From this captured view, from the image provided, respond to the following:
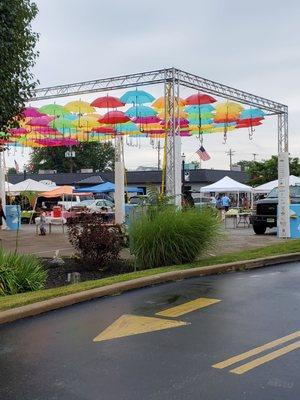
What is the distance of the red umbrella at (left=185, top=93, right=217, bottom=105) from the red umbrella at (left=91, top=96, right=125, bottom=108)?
277 cm

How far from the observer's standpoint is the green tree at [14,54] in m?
9.13

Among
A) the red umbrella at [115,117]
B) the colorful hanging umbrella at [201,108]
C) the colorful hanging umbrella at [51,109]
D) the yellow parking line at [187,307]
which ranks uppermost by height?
the colorful hanging umbrella at [201,108]

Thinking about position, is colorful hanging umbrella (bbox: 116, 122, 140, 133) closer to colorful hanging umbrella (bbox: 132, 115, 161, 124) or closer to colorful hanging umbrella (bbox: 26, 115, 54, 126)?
colorful hanging umbrella (bbox: 132, 115, 161, 124)

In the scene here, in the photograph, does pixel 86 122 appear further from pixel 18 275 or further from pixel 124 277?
pixel 18 275

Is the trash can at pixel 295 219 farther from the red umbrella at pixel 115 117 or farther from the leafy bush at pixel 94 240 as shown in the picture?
the leafy bush at pixel 94 240

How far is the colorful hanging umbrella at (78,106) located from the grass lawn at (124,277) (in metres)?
11.3

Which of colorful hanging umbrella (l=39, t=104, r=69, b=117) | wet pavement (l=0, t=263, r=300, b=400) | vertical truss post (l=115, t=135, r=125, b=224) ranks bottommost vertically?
wet pavement (l=0, t=263, r=300, b=400)

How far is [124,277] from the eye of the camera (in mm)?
9797

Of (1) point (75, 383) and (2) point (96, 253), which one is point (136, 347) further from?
(2) point (96, 253)

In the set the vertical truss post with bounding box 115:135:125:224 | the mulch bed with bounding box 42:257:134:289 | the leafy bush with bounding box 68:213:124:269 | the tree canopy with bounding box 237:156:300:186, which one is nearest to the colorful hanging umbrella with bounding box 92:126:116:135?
the vertical truss post with bounding box 115:135:125:224

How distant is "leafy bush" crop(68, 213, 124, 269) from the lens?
11.3 meters

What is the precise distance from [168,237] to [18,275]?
3.34 metres

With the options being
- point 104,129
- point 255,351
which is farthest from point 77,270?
point 104,129

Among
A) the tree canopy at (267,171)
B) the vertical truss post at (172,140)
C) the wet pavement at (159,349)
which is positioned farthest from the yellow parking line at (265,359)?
the tree canopy at (267,171)
